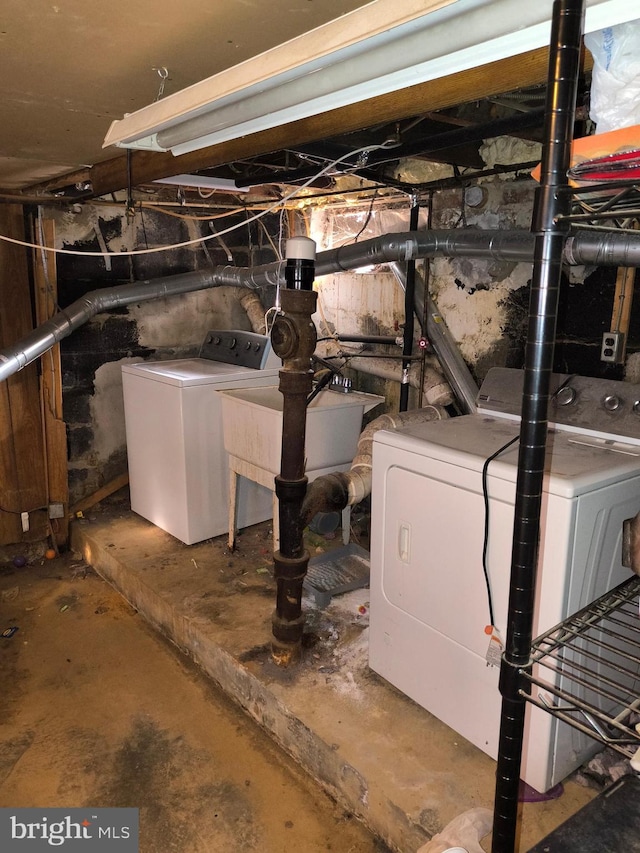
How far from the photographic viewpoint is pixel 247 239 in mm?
4176

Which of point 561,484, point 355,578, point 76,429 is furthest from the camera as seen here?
point 76,429

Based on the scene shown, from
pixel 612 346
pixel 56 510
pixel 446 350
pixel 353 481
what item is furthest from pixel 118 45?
pixel 56 510

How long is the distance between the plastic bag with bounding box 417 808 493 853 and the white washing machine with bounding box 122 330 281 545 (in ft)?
7.02

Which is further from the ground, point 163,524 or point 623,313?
point 623,313

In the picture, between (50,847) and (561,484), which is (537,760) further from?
(50,847)

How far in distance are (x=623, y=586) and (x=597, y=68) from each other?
0.96 metres

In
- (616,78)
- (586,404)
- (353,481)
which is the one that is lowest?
(353,481)

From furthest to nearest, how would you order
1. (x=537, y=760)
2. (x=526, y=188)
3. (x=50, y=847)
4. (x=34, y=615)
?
(x=34, y=615), (x=526, y=188), (x=50, y=847), (x=537, y=760)

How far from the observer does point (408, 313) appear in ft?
9.86

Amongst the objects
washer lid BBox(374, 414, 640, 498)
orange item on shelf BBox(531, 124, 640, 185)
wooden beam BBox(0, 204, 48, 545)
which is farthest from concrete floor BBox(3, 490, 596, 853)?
orange item on shelf BBox(531, 124, 640, 185)

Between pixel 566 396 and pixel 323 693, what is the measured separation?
1378 mm

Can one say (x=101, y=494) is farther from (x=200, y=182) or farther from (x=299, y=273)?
(x=299, y=273)

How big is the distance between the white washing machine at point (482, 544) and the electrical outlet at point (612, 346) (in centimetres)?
26

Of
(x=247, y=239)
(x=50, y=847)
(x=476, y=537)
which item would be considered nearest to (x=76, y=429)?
(x=247, y=239)
